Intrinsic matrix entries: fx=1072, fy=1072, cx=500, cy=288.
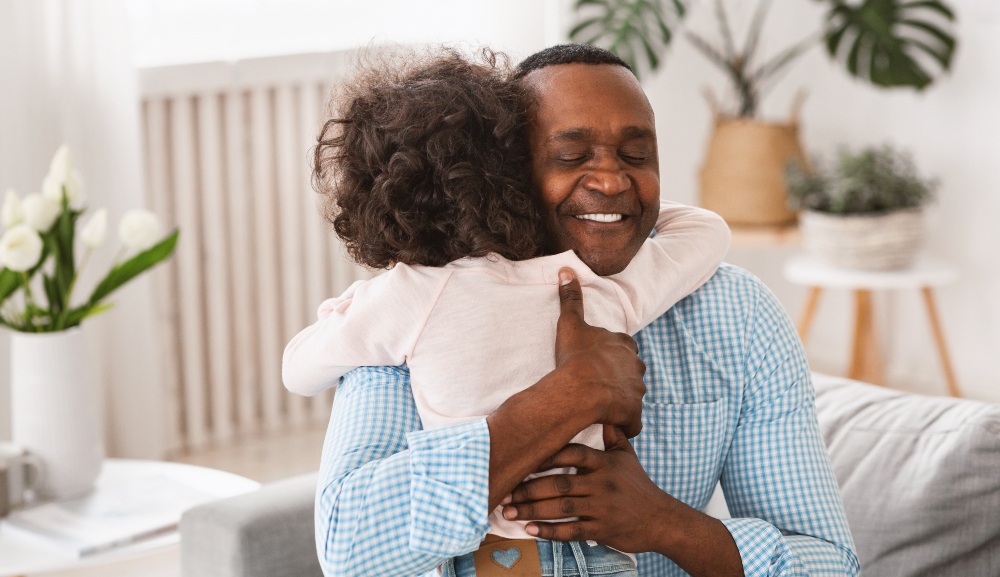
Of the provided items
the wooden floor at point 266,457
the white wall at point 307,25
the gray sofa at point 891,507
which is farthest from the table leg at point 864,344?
the gray sofa at point 891,507

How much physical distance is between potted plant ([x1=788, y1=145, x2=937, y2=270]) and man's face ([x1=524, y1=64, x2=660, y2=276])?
225cm

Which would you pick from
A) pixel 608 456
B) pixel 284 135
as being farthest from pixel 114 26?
pixel 608 456

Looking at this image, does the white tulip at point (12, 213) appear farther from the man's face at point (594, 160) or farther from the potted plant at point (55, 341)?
the man's face at point (594, 160)

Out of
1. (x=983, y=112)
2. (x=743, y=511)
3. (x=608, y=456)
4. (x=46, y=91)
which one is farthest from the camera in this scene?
(x=983, y=112)

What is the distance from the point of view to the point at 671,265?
3.67 ft

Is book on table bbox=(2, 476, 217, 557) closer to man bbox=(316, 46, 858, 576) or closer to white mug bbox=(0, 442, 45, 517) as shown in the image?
white mug bbox=(0, 442, 45, 517)

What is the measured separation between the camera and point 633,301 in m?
1.08

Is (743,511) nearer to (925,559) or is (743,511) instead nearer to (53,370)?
(925,559)

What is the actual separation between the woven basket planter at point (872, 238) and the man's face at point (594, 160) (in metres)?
2.25

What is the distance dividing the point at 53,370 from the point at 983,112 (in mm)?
2992

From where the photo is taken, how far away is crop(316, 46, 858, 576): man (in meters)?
0.94

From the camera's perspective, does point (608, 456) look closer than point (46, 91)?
Yes

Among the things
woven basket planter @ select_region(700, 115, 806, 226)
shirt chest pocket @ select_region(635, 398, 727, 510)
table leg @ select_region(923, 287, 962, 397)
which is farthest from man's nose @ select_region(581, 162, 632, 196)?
table leg @ select_region(923, 287, 962, 397)

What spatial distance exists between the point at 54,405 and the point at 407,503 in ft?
3.34
